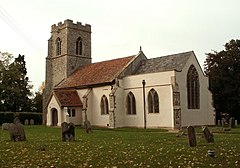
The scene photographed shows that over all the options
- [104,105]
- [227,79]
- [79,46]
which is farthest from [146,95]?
[79,46]

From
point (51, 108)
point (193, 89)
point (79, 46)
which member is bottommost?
point (51, 108)

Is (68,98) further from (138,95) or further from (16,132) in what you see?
(16,132)

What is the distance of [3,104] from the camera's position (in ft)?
175

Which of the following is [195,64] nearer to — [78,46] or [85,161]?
[78,46]

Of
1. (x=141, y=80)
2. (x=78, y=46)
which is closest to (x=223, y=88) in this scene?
(x=141, y=80)

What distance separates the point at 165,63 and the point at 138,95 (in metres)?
4.68

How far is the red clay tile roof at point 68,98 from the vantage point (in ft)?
131

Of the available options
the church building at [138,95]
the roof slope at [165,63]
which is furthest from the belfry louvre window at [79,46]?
the roof slope at [165,63]

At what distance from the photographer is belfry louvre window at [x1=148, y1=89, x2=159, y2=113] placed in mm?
35306

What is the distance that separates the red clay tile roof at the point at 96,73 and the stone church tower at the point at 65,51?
1.87m

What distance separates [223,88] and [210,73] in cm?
292

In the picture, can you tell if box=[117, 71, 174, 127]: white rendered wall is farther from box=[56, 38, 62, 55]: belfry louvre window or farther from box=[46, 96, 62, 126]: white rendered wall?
box=[56, 38, 62, 55]: belfry louvre window

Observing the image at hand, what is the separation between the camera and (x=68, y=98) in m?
40.8

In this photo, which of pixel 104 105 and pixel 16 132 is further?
pixel 104 105
